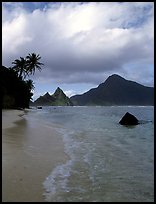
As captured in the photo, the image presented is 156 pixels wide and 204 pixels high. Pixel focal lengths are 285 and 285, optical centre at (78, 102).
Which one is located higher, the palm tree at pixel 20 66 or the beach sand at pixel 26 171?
the palm tree at pixel 20 66

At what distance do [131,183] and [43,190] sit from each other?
2.23 metres

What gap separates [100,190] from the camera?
6180 mm

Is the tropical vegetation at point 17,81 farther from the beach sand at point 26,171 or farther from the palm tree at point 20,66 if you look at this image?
the beach sand at point 26,171

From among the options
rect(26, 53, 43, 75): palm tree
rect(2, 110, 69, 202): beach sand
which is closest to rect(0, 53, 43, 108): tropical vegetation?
rect(26, 53, 43, 75): palm tree

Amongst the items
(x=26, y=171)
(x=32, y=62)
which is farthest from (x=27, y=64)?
A: (x=26, y=171)

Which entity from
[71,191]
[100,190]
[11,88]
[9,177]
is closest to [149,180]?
[100,190]

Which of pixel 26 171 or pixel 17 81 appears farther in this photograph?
pixel 17 81

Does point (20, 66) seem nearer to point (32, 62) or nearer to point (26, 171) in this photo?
point (32, 62)

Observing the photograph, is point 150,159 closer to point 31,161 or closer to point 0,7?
point 31,161

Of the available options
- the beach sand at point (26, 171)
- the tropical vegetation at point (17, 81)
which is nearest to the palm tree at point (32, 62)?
the tropical vegetation at point (17, 81)

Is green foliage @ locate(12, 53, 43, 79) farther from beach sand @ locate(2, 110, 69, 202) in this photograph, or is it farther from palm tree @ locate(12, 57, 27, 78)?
beach sand @ locate(2, 110, 69, 202)

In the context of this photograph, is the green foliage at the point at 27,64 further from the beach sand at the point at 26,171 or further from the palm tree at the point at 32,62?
the beach sand at the point at 26,171

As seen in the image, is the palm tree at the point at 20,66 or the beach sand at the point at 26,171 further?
the palm tree at the point at 20,66

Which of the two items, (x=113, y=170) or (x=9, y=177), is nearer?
(x=9, y=177)
